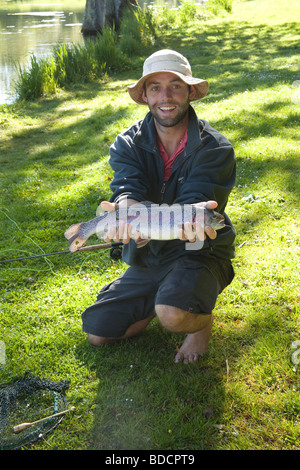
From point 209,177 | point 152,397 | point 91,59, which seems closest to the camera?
point 152,397

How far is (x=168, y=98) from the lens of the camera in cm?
335

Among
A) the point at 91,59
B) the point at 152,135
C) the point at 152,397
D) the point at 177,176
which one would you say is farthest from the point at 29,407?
the point at 91,59

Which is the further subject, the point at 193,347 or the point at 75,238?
the point at 193,347

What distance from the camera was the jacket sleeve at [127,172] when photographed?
3.23 metres

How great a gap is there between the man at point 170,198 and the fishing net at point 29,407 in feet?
1.81

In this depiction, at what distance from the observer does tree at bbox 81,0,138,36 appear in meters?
16.3

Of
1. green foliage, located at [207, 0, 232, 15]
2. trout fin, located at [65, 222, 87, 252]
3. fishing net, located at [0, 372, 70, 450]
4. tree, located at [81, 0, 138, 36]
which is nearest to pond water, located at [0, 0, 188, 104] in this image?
tree, located at [81, 0, 138, 36]

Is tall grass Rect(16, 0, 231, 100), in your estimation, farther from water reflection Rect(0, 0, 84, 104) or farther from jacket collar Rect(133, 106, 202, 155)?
jacket collar Rect(133, 106, 202, 155)

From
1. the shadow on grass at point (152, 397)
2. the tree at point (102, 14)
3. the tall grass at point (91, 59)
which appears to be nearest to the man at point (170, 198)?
the shadow on grass at point (152, 397)

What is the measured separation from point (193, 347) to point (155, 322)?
1.86 feet

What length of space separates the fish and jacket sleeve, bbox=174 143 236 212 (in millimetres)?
276

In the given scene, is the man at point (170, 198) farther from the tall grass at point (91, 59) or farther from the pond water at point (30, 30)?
the pond water at point (30, 30)

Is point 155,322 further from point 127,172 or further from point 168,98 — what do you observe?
point 168,98

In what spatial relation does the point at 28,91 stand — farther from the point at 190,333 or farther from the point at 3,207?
the point at 190,333
